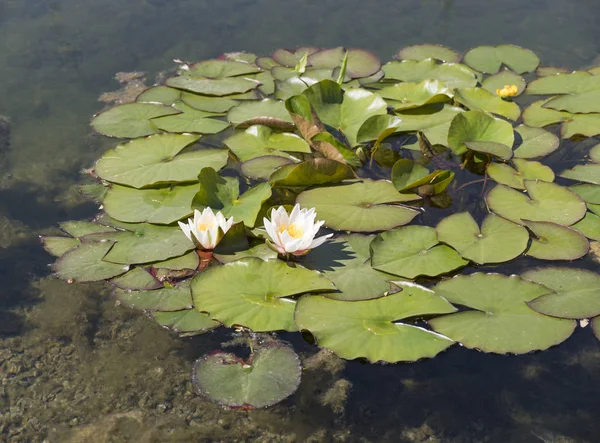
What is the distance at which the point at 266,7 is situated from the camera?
641 centimetres

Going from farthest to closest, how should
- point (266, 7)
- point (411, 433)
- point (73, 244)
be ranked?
point (266, 7), point (73, 244), point (411, 433)

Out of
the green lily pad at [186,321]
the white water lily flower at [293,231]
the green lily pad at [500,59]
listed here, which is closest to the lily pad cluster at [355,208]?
the green lily pad at [186,321]

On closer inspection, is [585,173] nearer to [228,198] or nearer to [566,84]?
[566,84]

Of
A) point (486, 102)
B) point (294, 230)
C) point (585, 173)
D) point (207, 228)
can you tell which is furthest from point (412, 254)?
point (486, 102)

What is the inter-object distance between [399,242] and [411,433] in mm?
1045

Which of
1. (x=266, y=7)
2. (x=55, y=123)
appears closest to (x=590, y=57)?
(x=266, y=7)

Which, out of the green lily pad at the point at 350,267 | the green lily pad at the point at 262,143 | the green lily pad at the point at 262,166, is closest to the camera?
the green lily pad at the point at 350,267

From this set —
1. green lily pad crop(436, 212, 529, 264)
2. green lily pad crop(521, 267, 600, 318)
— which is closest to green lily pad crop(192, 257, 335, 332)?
green lily pad crop(436, 212, 529, 264)

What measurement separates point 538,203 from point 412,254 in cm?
95

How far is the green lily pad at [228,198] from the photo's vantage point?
11.0ft

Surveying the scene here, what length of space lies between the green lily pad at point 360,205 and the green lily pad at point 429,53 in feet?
6.83

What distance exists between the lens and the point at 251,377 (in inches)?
105

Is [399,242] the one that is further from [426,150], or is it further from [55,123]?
[55,123]

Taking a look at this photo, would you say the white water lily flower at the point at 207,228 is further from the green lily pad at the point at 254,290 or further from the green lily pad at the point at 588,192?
the green lily pad at the point at 588,192
